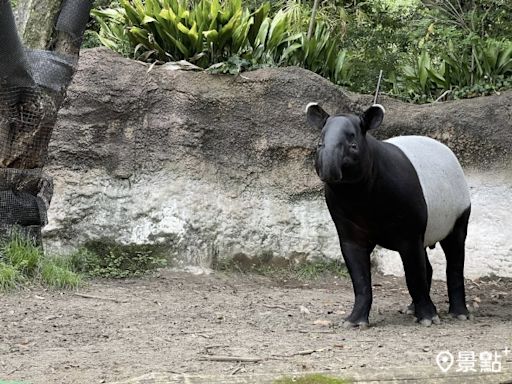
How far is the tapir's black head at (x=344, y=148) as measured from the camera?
5.78m

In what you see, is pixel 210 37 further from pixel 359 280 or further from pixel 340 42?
pixel 359 280

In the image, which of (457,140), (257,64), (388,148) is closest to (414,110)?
(457,140)

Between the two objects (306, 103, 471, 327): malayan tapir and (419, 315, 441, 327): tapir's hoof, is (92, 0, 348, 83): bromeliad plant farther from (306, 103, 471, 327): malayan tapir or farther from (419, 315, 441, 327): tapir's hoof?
(419, 315, 441, 327): tapir's hoof

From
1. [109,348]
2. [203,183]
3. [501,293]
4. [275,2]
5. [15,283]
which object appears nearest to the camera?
[109,348]

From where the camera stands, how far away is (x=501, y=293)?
8805 millimetres

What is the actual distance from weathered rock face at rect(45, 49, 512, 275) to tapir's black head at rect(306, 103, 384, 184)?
3270 mm

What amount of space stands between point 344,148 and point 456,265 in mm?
1750

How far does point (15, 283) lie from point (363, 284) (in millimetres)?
2910

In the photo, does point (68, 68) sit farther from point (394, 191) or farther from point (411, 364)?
point (411, 364)

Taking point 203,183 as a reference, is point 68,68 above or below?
above

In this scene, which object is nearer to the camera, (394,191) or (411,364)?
(411,364)

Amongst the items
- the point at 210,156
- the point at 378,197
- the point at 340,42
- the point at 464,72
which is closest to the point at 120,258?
the point at 210,156

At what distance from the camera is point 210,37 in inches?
377

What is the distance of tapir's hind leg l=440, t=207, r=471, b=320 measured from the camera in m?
6.93
